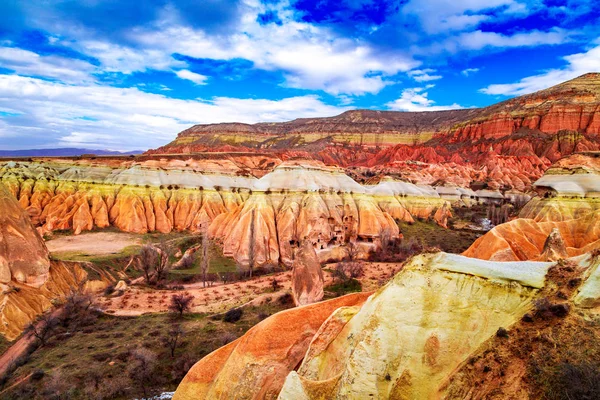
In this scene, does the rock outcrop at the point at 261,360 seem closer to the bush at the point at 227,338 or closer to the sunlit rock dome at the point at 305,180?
the bush at the point at 227,338

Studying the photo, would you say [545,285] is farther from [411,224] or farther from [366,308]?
[411,224]

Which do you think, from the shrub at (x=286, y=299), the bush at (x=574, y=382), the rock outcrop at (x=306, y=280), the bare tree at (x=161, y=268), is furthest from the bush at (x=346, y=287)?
the bush at (x=574, y=382)

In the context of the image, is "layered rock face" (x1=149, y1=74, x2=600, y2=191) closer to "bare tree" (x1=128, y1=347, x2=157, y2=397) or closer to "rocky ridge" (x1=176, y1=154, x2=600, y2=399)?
"bare tree" (x1=128, y1=347, x2=157, y2=397)

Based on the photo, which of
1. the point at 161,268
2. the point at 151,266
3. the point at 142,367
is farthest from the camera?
the point at 161,268

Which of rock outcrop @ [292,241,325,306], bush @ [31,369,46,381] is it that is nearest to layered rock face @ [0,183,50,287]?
bush @ [31,369,46,381]

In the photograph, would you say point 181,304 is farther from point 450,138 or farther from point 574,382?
point 450,138

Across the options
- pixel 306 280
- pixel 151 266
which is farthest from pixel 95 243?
pixel 306 280
